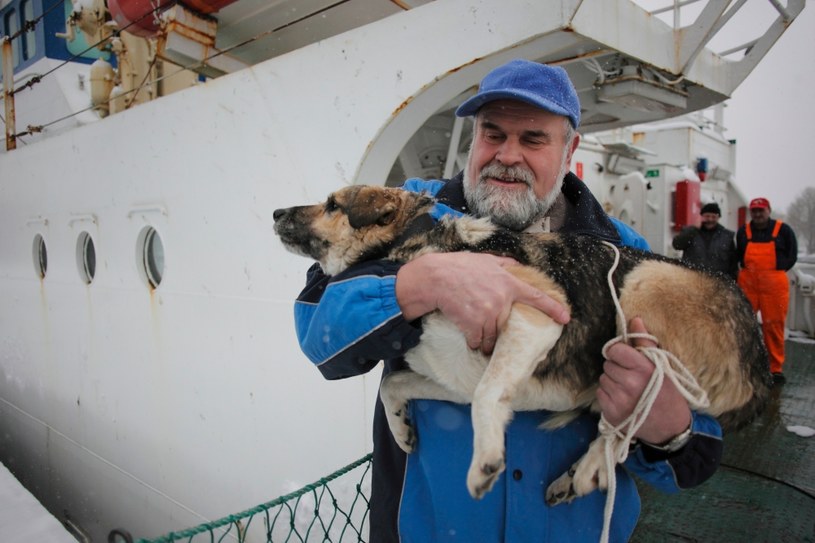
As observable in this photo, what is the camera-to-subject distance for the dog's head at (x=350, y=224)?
1.80 metres

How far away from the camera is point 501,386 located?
4.45 ft

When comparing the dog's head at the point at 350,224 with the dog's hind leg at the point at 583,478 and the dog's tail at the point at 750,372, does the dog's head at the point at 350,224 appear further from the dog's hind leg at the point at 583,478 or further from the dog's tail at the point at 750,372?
the dog's tail at the point at 750,372

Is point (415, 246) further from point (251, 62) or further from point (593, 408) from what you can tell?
point (251, 62)

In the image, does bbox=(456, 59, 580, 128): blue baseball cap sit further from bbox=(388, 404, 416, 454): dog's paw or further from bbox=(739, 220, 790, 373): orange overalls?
bbox=(739, 220, 790, 373): orange overalls

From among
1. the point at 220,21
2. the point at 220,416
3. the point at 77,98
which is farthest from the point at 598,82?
the point at 77,98

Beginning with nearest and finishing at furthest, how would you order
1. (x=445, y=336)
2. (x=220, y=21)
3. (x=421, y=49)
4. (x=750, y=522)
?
(x=445, y=336), (x=421, y=49), (x=750, y=522), (x=220, y=21)

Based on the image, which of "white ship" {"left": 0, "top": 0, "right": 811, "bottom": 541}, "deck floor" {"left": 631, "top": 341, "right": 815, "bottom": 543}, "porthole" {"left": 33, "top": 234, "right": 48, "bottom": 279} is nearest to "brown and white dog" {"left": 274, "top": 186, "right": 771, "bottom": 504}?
"white ship" {"left": 0, "top": 0, "right": 811, "bottom": 541}

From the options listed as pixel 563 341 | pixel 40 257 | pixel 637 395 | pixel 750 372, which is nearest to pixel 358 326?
pixel 563 341

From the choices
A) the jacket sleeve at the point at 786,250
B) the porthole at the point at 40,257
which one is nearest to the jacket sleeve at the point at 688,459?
the jacket sleeve at the point at 786,250

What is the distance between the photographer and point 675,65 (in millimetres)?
3195

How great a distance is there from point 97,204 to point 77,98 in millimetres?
3478

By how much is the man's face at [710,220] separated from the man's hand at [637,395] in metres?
5.98

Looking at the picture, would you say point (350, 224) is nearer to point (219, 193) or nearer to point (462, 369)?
point (462, 369)

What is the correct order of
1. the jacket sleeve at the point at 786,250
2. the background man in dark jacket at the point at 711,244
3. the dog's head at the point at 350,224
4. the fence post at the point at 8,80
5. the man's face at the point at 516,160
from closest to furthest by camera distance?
the man's face at the point at 516,160 → the dog's head at the point at 350,224 → the jacket sleeve at the point at 786,250 → the background man in dark jacket at the point at 711,244 → the fence post at the point at 8,80
